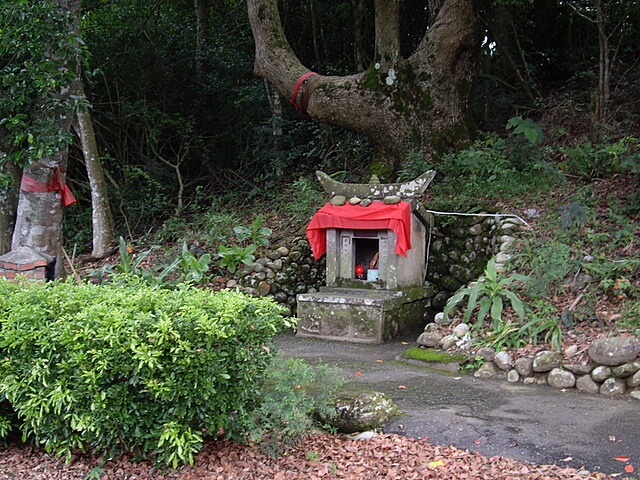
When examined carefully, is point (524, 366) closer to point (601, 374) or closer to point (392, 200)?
point (601, 374)

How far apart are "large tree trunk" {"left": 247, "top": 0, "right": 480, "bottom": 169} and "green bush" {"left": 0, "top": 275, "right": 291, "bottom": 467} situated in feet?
22.2

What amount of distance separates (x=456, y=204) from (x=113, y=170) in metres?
7.79

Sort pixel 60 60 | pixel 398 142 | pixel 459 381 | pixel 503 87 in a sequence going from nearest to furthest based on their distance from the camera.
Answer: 1. pixel 459 381
2. pixel 60 60
3. pixel 398 142
4. pixel 503 87

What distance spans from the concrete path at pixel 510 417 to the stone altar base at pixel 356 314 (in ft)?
3.44

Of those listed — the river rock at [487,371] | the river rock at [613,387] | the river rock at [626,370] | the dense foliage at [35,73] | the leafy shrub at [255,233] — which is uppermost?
the dense foliage at [35,73]

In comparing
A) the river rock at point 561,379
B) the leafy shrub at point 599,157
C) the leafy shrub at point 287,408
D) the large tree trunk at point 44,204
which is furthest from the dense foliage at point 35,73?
the leafy shrub at point 599,157

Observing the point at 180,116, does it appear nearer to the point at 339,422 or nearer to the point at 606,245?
the point at 606,245

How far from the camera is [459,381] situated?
5418 mm

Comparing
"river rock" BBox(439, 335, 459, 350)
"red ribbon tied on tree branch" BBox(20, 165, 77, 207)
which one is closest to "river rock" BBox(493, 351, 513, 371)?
"river rock" BBox(439, 335, 459, 350)

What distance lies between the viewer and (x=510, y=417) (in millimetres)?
4387

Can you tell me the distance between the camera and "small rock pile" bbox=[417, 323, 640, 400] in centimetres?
496

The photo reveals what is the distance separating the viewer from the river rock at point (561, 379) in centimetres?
517

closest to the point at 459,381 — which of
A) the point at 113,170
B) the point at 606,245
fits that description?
the point at 606,245

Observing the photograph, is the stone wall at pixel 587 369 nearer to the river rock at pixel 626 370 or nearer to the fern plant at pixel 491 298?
the river rock at pixel 626 370
